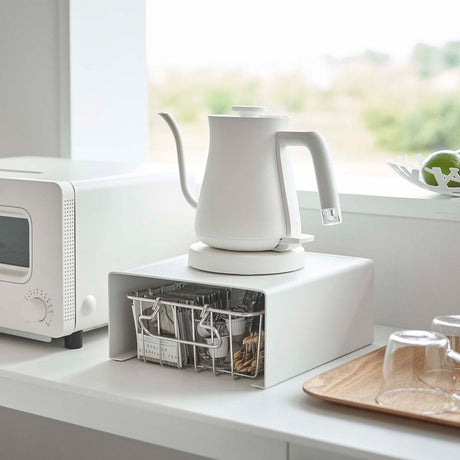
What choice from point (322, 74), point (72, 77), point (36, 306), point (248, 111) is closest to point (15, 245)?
point (36, 306)

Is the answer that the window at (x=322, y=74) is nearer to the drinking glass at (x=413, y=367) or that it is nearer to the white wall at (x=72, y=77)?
the white wall at (x=72, y=77)

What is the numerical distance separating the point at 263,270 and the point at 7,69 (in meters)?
0.94

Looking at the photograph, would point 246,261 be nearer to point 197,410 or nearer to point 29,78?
point 197,410

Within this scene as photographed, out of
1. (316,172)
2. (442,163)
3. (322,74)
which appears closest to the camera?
(316,172)

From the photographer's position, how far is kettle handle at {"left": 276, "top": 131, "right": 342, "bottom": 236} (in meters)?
1.11

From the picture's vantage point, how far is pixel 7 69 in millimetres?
1782

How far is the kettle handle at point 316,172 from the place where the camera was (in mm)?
1107

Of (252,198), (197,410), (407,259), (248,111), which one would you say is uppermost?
(248,111)

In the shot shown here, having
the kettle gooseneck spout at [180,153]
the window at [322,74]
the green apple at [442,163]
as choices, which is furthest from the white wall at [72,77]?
the window at [322,74]

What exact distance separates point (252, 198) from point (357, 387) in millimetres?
301

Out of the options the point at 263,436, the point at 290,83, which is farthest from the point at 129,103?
the point at 290,83

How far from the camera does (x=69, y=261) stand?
1182 millimetres

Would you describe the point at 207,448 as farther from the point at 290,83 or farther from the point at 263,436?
the point at 290,83

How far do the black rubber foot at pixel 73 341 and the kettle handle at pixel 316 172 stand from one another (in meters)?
0.36
